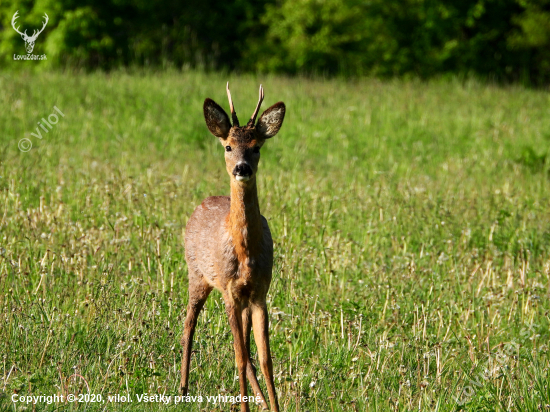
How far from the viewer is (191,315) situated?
4.32 meters

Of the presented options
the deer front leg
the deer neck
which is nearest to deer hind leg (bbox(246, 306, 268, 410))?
the deer front leg

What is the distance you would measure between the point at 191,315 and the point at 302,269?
179cm

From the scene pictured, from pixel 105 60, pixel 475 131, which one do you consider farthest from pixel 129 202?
pixel 105 60

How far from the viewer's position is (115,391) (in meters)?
4.11

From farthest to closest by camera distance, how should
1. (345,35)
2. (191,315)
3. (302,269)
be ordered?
1. (345,35)
2. (302,269)
3. (191,315)

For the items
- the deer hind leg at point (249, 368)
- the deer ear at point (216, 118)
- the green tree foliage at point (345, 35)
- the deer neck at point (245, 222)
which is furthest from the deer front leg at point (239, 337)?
the green tree foliage at point (345, 35)

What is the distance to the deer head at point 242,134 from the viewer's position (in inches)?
135

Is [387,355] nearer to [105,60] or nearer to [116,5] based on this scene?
[105,60]

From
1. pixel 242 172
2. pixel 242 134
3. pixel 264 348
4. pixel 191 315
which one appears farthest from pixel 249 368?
pixel 242 134

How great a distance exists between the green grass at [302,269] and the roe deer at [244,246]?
483 millimetres

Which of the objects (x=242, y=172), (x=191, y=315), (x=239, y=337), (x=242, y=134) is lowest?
(x=191, y=315)

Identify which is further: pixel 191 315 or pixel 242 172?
pixel 191 315

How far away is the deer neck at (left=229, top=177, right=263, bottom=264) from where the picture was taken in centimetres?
354

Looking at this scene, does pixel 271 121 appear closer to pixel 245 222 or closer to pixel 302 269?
pixel 245 222
